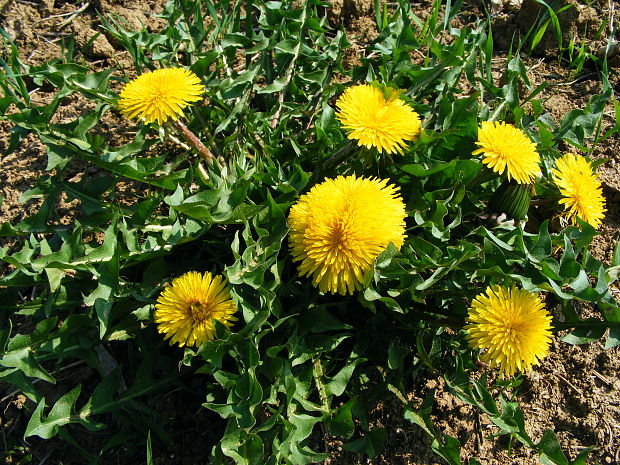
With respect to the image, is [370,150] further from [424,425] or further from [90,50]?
[90,50]

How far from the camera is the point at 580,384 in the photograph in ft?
7.22

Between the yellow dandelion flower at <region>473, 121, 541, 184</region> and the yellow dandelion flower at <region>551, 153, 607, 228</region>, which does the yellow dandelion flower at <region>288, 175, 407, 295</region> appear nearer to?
the yellow dandelion flower at <region>473, 121, 541, 184</region>

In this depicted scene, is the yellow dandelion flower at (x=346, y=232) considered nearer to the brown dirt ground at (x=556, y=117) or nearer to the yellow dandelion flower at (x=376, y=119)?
the yellow dandelion flower at (x=376, y=119)

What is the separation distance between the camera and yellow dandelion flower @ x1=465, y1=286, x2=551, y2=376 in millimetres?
1655

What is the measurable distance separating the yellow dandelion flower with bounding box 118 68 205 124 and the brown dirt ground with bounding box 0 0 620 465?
32.0 inches

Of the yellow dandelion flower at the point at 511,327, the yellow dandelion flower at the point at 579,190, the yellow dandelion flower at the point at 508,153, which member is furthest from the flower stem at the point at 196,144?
the yellow dandelion flower at the point at 579,190

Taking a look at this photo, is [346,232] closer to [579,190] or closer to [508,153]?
[508,153]

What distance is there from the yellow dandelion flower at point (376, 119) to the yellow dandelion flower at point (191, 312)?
74 cm

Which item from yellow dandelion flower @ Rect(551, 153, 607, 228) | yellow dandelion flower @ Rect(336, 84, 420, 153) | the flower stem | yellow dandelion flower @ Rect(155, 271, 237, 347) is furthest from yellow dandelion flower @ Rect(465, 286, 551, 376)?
the flower stem

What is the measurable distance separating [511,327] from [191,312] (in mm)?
1052

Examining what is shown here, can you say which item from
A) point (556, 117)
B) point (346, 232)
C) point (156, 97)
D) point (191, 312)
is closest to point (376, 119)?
point (346, 232)

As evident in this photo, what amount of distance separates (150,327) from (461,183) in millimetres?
1361

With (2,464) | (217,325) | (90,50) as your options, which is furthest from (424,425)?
(90,50)

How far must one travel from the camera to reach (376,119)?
6.07ft
